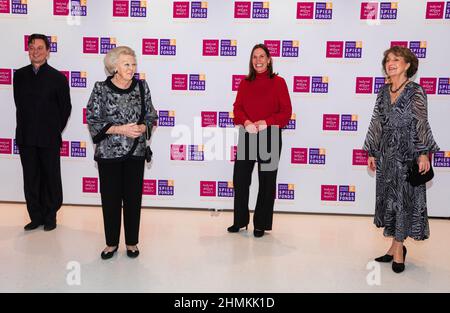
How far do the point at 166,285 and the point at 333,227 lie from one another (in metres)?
2.09

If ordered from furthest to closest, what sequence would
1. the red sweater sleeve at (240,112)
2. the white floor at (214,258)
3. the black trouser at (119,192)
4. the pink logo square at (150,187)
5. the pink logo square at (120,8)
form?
the pink logo square at (150,187) < the pink logo square at (120,8) < the red sweater sleeve at (240,112) < the black trouser at (119,192) < the white floor at (214,258)

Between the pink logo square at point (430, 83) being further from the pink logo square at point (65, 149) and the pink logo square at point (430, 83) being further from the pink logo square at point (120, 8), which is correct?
the pink logo square at point (65, 149)

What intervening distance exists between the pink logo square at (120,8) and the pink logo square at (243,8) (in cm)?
110

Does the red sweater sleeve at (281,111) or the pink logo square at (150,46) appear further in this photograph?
the pink logo square at (150,46)

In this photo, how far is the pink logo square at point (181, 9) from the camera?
5031mm

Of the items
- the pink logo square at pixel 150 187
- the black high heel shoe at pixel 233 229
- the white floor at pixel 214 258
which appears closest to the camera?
the white floor at pixel 214 258

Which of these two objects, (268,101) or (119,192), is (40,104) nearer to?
(119,192)

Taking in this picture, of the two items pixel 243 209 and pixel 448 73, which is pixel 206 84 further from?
pixel 448 73

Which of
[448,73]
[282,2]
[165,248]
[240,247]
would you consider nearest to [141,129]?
[165,248]

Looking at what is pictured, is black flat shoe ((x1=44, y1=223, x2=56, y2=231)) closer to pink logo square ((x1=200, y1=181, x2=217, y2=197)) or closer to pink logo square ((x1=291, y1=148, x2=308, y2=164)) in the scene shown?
pink logo square ((x1=200, y1=181, x2=217, y2=197))

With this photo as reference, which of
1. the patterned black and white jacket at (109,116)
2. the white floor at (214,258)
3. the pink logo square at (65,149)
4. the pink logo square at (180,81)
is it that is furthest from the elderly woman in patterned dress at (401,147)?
the pink logo square at (65,149)

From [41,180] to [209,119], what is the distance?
5.67 feet

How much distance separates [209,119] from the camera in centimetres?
515

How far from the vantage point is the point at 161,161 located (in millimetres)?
5242
